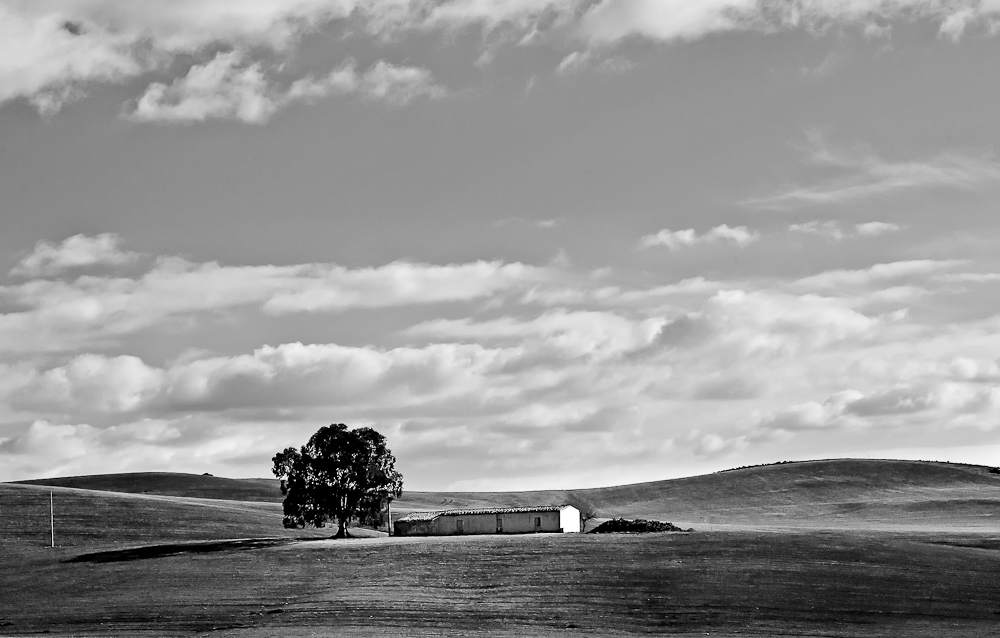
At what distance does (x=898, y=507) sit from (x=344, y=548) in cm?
6838

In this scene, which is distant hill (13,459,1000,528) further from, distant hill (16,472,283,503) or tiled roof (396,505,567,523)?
→ tiled roof (396,505,567,523)

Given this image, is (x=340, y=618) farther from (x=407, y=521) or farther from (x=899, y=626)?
(x=407, y=521)

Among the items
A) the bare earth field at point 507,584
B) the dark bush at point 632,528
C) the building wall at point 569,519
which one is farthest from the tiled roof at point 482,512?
the dark bush at point 632,528

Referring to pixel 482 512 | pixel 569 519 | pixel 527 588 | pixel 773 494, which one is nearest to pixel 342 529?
pixel 482 512

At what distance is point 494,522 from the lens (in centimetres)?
9056

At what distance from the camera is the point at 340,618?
179 ft

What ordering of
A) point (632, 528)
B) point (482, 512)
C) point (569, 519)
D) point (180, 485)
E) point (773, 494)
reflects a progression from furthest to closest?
point (180, 485)
point (773, 494)
point (482, 512)
point (569, 519)
point (632, 528)

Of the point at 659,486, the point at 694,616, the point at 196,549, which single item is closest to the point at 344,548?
the point at 196,549

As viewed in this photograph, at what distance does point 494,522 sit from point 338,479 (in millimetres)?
11854

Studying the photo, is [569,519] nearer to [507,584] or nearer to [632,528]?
[632,528]

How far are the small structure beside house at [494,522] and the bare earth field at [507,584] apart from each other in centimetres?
437

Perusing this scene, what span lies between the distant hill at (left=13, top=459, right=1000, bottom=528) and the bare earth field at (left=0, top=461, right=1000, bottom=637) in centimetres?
2774

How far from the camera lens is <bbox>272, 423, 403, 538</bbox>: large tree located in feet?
288

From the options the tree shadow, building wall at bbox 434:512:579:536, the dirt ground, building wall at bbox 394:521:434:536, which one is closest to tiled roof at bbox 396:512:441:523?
building wall at bbox 394:521:434:536
